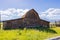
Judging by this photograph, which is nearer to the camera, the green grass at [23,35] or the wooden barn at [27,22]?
the green grass at [23,35]

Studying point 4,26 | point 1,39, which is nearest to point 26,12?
point 4,26

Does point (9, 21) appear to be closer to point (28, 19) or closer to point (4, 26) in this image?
point (4, 26)

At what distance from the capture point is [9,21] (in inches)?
1793

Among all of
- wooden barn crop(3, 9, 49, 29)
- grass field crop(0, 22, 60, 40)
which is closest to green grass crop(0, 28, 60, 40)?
grass field crop(0, 22, 60, 40)

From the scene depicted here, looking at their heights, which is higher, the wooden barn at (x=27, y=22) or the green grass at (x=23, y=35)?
the wooden barn at (x=27, y=22)

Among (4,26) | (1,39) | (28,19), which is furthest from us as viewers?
(28,19)

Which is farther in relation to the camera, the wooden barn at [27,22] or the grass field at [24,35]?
the wooden barn at [27,22]

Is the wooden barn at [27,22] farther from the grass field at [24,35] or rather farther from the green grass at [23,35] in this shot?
the green grass at [23,35]

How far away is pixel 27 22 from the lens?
48.1 metres

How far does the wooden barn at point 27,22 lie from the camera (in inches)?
1790

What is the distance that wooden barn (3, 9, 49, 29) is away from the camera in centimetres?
4547

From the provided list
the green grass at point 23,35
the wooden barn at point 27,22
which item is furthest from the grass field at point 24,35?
the wooden barn at point 27,22

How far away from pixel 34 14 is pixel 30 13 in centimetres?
135

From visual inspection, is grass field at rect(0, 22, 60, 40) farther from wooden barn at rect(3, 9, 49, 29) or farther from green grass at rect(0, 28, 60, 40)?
wooden barn at rect(3, 9, 49, 29)
